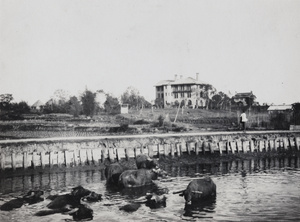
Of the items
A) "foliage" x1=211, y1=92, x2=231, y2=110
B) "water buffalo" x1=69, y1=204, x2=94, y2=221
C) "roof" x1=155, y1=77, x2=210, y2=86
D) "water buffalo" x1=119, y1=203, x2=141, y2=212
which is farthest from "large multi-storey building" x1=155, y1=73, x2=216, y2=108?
"water buffalo" x1=69, y1=204, x2=94, y2=221

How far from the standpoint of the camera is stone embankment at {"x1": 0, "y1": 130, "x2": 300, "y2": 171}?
32.2 metres

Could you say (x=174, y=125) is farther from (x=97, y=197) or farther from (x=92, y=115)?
(x=97, y=197)

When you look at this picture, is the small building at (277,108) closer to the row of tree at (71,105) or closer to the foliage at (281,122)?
the foliage at (281,122)

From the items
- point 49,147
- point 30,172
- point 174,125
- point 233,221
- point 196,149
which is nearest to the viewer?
point 233,221

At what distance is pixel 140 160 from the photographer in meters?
31.0

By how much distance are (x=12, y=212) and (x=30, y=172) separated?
12007 millimetres

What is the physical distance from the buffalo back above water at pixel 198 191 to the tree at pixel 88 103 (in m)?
45.1

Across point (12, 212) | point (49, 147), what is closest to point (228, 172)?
point (49, 147)

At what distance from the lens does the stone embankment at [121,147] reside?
32.2m

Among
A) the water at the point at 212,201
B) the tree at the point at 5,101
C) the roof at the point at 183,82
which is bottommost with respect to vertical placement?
the water at the point at 212,201

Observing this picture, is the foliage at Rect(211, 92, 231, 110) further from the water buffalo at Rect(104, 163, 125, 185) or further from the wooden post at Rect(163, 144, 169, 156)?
the water buffalo at Rect(104, 163, 125, 185)

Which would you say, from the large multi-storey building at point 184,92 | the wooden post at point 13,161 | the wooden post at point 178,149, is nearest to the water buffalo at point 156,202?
the wooden post at point 13,161

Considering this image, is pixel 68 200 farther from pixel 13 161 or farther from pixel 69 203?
pixel 13 161

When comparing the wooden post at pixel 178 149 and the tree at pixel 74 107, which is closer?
the wooden post at pixel 178 149
